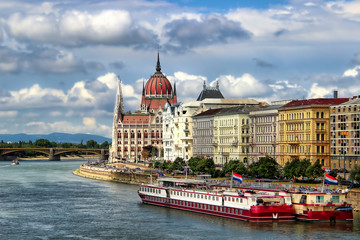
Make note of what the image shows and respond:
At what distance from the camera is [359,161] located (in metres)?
→ 122

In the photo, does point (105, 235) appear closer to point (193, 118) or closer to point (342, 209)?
point (342, 209)

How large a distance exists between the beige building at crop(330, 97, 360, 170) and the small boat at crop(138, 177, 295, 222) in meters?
31.7

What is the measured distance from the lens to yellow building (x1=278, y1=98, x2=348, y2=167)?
131m

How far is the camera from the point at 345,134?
12575 cm

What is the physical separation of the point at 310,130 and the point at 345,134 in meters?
7.05

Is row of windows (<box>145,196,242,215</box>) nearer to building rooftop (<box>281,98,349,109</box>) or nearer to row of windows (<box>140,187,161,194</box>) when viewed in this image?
row of windows (<box>140,187,161,194</box>)

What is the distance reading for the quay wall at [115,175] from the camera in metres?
155

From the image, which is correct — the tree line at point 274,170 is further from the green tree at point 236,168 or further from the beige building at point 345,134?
the beige building at point 345,134

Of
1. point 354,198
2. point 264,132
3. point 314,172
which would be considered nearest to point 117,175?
point 264,132

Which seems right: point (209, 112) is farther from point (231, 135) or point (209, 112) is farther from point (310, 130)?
point (310, 130)

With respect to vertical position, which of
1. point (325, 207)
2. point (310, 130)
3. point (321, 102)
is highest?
point (321, 102)

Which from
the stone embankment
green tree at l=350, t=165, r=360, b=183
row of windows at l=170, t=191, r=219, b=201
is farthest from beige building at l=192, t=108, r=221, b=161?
green tree at l=350, t=165, r=360, b=183

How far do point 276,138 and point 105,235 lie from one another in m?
69.9

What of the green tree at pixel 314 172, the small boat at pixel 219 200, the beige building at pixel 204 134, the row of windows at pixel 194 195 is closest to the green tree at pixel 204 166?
the beige building at pixel 204 134
